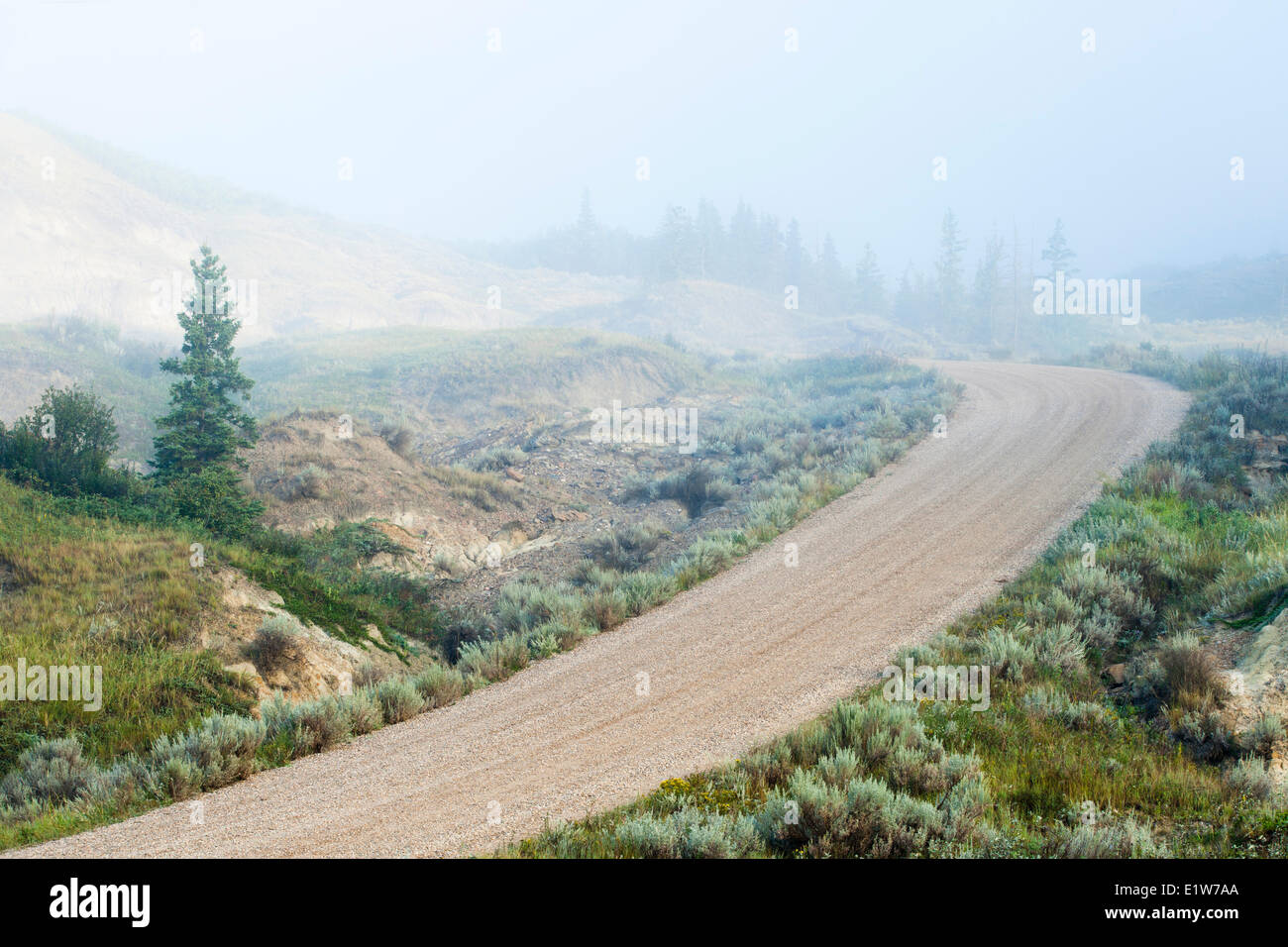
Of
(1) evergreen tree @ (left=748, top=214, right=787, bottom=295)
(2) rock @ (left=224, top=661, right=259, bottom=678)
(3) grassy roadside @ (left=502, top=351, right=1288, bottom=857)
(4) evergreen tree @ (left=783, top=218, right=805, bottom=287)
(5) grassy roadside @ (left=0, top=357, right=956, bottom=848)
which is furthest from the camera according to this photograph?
(4) evergreen tree @ (left=783, top=218, right=805, bottom=287)

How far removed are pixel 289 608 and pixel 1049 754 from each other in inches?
447

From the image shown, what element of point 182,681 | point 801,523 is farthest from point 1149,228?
point 182,681

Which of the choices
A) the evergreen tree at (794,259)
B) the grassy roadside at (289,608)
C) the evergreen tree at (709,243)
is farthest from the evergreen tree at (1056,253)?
the grassy roadside at (289,608)

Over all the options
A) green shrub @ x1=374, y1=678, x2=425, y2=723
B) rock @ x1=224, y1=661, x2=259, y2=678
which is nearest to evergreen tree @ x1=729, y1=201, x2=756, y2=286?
rock @ x1=224, y1=661, x2=259, y2=678

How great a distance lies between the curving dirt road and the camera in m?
6.59

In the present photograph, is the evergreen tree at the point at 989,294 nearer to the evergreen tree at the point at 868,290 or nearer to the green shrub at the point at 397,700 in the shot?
the evergreen tree at the point at 868,290

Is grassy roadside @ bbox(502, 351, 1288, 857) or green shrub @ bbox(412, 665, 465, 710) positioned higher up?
grassy roadside @ bbox(502, 351, 1288, 857)

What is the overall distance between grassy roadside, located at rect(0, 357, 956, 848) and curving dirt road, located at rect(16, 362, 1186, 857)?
1.39ft

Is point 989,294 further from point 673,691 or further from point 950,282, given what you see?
point 673,691

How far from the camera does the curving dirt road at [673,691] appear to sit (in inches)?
260

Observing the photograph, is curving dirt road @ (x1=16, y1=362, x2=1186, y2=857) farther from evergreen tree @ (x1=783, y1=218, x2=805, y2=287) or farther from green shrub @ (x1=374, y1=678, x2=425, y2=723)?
evergreen tree @ (x1=783, y1=218, x2=805, y2=287)

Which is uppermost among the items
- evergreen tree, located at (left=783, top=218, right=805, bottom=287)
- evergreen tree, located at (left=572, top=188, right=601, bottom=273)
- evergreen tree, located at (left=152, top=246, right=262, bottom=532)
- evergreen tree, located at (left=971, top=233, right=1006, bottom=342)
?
evergreen tree, located at (left=572, top=188, right=601, bottom=273)

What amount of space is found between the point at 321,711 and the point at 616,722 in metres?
3.64
